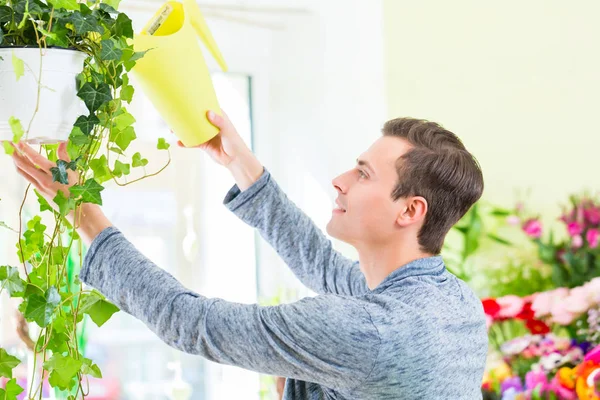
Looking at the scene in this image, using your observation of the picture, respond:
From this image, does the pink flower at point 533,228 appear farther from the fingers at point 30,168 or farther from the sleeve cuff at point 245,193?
the fingers at point 30,168

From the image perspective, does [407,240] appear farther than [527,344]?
No

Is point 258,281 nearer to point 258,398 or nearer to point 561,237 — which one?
point 258,398

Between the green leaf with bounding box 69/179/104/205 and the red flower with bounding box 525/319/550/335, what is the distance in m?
1.43

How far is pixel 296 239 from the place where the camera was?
1.42 metres

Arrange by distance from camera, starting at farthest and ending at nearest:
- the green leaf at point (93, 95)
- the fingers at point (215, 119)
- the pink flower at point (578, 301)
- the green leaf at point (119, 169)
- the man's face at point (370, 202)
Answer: the pink flower at point (578, 301) → the man's face at point (370, 202) → the fingers at point (215, 119) → the green leaf at point (119, 169) → the green leaf at point (93, 95)

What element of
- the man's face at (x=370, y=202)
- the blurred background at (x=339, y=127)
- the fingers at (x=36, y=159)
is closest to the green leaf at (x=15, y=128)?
the fingers at (x=36, y=159)

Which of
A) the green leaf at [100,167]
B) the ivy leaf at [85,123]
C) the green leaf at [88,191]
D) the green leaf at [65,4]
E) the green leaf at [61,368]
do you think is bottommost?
the green leaf at [61,368]

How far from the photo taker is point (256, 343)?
0.97 m

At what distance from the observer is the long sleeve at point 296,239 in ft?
4.50

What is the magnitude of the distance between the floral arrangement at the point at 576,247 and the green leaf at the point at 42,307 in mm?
1455

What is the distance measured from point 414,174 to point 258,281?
144cm

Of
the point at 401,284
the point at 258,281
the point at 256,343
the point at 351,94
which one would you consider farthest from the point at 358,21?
the point at 256,343

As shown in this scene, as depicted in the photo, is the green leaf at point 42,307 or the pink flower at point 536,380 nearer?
the green leaf at point 42,307

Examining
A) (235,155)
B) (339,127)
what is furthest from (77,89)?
(339,127)
